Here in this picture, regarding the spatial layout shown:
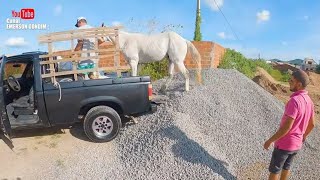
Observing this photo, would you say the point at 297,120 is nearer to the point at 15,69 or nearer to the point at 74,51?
the point at 74,51

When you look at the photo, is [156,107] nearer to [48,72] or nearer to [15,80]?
[48,72]

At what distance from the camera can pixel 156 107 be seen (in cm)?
745

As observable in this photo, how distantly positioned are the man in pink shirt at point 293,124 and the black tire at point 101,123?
3.19 meters

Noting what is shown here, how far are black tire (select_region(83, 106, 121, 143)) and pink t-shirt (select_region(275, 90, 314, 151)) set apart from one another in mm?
3277

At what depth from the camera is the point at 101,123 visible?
6871mm

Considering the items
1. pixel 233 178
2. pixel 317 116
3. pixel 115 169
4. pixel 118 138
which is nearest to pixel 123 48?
pixel 118 138

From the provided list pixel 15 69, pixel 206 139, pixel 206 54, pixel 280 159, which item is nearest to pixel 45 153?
pixel 15 69

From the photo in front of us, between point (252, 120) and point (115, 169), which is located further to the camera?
point (252, 120)

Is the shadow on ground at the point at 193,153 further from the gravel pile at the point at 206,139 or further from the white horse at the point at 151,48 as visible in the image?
the white horse at the point at 151,48

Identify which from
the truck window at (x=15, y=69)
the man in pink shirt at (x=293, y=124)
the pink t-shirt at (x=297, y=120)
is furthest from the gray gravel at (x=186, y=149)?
the truck window at (x=15, y=69)

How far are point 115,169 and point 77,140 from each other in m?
1.37

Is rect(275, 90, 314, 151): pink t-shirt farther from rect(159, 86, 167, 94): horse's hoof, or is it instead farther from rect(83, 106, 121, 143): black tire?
rect(159, 86, 167, 94): horse's hoof

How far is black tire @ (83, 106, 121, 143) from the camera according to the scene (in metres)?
6.79

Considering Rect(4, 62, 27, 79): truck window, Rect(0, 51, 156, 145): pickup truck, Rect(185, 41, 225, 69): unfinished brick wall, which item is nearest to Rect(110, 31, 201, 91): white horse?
Rect(0, 51, 156, 145): pickup truck
